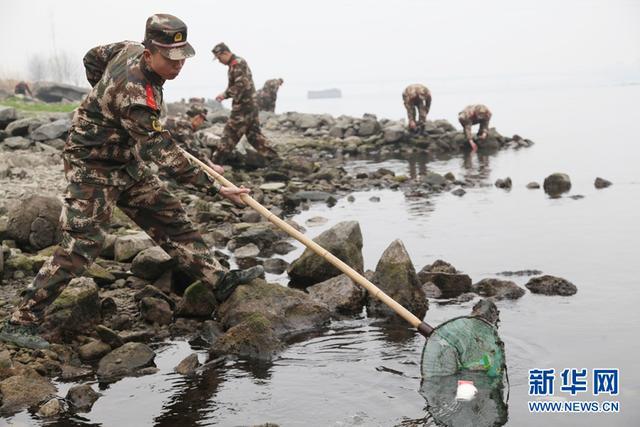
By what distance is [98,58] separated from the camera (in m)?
5.62

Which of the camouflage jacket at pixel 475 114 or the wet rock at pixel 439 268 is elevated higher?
the camouflage jacket at pixel 475 114

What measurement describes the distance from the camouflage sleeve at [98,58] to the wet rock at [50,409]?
8.32 feet

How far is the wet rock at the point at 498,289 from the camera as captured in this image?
748cm

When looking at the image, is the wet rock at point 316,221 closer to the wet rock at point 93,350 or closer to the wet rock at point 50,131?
the wet rock at point 93,350

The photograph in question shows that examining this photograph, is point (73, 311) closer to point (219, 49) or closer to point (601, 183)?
point (219, 49)

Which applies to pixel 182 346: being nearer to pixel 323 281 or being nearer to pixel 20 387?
pixel 20 387

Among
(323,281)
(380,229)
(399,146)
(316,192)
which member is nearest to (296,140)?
(399,146)

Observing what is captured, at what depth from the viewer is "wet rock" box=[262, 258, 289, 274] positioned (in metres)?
8.57

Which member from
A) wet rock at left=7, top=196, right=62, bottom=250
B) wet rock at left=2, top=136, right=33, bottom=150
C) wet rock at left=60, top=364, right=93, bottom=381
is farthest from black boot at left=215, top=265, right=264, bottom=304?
wet rock at left=2, top=136, right=33, bottom=150

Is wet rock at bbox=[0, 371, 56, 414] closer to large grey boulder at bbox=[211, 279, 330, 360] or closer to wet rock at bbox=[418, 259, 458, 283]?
large grey boulder at bbox=[211, 279, 330, 360]

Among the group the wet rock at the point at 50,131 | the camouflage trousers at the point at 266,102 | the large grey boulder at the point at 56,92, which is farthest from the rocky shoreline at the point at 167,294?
the large grey boulder at the point at 56,92

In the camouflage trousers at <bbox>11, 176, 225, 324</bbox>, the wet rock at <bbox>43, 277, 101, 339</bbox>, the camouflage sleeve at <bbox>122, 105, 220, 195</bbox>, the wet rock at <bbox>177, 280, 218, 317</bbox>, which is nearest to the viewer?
the camouflage sleeve at <bbox>122, 105, 220, 195</bbox>

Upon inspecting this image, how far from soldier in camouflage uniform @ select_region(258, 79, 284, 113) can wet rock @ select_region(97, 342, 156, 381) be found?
26.1 meters

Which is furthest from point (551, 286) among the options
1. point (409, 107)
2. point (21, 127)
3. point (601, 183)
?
point (409, 107)
